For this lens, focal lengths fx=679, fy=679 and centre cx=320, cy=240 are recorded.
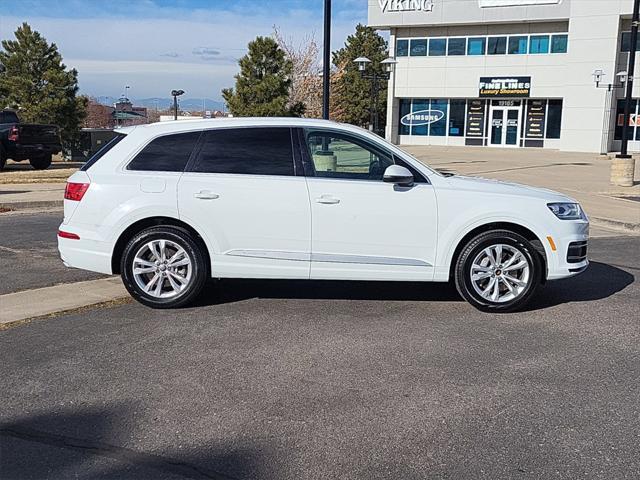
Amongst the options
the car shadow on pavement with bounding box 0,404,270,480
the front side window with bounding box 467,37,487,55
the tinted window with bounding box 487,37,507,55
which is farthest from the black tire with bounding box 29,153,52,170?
the tinted window with bounding box 487,37,507,55

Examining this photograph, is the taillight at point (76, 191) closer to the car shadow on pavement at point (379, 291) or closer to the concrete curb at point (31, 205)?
the car shadow on pavement at point (379, 291)

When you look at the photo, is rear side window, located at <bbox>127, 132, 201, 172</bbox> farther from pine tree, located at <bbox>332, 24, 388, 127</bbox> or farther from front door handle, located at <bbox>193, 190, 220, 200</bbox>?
pine tree, located at <bbox>332, 24, 388, 127</bbox>

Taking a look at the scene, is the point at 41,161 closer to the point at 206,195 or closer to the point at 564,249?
the point at 206,195

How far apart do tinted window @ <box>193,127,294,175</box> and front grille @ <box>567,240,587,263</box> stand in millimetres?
2681

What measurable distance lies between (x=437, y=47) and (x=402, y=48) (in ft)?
8.51

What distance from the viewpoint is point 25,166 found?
85.0ft

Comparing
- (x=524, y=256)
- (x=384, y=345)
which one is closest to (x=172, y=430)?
(x=384, y=345)

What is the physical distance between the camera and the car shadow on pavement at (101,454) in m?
3.38

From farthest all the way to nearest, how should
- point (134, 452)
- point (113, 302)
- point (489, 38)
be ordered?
point (489, 38) < point (113, 302) < point (134, 452)

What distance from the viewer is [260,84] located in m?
23.7

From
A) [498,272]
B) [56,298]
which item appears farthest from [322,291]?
[56,298]

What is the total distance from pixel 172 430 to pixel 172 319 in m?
2.25

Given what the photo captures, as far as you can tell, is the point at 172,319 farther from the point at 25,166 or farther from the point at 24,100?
the point at 24,100

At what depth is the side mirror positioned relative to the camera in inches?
237
